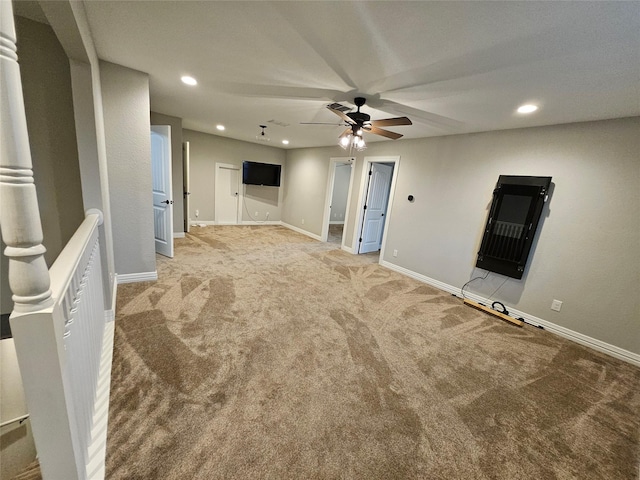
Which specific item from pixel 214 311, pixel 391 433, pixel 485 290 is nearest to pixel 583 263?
pixel 485 290

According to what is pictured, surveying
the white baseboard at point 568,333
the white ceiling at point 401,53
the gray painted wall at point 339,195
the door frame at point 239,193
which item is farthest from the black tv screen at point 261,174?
the white baseboard at point 568,333

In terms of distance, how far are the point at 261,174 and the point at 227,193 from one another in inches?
42.1

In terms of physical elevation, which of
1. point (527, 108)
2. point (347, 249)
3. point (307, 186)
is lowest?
point (347, 249)

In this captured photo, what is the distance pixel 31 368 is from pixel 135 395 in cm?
102

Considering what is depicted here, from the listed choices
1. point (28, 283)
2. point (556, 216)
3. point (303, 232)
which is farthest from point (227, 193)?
point (556, 216)

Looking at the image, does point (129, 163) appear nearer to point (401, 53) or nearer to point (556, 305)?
point (401, 53)

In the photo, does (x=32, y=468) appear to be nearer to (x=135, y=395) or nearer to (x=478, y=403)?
(x=135, y=395)

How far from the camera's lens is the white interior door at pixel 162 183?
141 inches

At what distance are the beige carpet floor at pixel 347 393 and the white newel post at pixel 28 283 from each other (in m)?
0.54

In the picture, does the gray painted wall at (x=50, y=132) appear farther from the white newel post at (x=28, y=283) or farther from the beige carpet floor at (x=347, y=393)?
the white newel post at (x=28, y=283)

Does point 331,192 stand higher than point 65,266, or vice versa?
point 331,192

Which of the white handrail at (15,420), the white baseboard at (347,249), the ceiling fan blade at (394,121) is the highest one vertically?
the ceiling fan blade at (394,121)

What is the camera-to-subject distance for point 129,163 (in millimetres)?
2725

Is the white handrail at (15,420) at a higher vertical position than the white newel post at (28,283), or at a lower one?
lower
